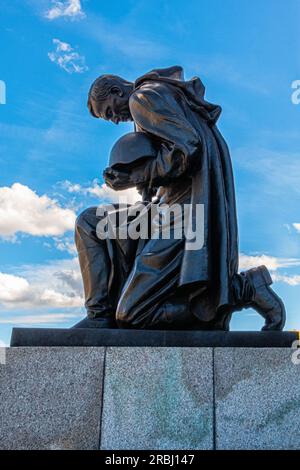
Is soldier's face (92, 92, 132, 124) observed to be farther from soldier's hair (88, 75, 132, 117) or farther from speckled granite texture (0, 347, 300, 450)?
speckled granite texture (0, 347, 300, 450)

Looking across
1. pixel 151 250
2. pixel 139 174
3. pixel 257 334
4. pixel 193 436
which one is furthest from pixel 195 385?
pixel 139 174

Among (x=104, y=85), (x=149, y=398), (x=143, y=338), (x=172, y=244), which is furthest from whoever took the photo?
(x=104, y=85)

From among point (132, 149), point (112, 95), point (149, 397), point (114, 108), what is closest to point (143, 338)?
point (149, 397)

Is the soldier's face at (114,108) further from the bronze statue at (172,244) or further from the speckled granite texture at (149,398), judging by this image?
the speckled granite texture at (149,398)

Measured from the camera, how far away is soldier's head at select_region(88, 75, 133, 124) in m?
5.82

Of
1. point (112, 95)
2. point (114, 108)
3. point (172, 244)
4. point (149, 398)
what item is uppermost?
point (112, 95)

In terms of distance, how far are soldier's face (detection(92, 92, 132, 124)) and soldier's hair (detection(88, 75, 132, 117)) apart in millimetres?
50

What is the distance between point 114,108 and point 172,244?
1951mm

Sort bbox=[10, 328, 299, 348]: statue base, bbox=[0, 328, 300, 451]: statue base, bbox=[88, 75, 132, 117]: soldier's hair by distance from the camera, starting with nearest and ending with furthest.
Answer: bbox=[0, 328, 300, 451]: statue base
bbox=[10, 328, 299, 348]: statue base
bbox=[88, 75, 132, 117]: soldier's hair

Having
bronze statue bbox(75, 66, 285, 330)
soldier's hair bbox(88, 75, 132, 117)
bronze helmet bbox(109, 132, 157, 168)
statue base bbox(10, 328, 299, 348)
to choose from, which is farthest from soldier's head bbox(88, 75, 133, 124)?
statue base bbox(10, 328, 299, 348)

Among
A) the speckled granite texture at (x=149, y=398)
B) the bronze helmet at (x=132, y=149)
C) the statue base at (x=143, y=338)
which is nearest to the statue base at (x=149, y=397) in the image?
the speckled granite texture at (x=149, y=398)

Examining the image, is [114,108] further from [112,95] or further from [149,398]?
[149,398]

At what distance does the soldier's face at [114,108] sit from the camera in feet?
19.1

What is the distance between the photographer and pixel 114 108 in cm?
584
